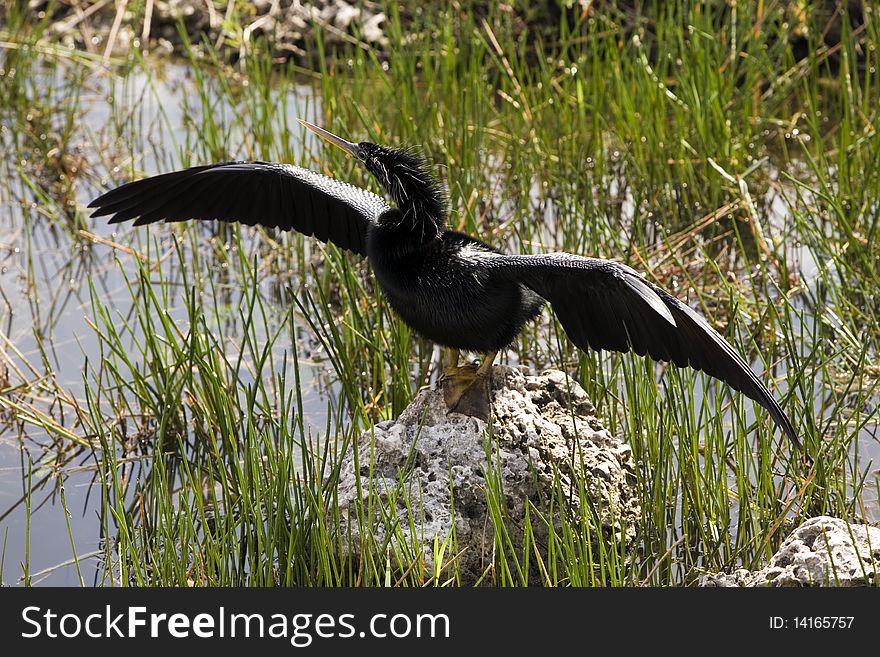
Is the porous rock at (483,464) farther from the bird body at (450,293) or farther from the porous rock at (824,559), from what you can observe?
the porous rock at (824,559)

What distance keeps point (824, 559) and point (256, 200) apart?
183cm

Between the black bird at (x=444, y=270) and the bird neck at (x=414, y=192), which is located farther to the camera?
the bird neck at (x=414, y=192)

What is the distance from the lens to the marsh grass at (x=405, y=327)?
2908 mm

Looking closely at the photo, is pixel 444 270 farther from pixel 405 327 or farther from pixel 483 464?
pixel 405 327

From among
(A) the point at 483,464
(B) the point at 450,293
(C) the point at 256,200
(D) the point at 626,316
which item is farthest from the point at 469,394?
(C) the point at 256,200

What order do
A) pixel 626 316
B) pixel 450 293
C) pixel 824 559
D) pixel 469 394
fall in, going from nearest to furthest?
pixel 824 559 < pixel 626 316 < pixel 450 293 < pixel 469 394

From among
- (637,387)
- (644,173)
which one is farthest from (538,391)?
(644,173)

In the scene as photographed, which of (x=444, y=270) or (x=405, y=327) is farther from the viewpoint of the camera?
(x=405, y=327)

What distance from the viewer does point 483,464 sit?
290 centimetres

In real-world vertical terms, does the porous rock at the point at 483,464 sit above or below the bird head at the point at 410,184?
below

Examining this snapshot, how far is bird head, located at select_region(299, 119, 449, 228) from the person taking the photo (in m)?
2.86

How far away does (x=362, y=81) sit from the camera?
5258 millimetres

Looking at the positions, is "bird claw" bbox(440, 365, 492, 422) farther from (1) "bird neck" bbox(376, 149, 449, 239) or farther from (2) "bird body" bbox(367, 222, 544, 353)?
(1) "bird neck" bbox(376, 149, 449, 239)

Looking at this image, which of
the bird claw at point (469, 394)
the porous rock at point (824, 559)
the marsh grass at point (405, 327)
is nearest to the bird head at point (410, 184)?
the bird claw at point (469, 394)
